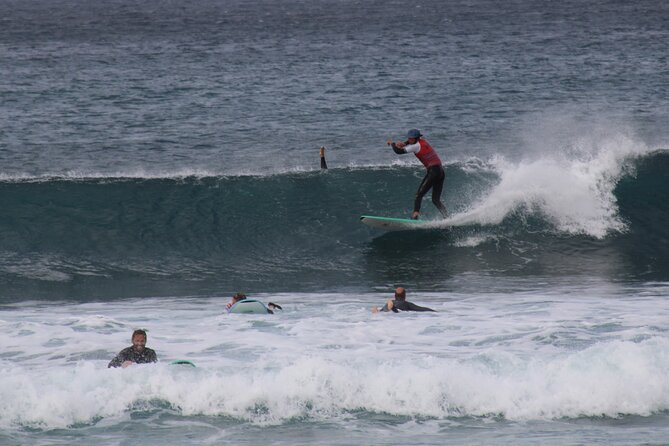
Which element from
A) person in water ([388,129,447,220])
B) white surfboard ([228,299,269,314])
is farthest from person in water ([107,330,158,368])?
person in water ([388,129,447,220])

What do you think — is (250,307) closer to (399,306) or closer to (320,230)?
(399,306)

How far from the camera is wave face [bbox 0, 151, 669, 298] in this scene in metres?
20.0

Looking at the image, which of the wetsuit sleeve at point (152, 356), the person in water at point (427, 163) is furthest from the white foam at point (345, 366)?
the person in water at point (427, 163)

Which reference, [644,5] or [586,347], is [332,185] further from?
[644,5]

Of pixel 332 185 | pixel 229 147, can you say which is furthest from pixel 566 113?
pixel 332 185

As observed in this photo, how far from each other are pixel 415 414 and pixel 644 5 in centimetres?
8060

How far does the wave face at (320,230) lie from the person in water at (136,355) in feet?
18.5

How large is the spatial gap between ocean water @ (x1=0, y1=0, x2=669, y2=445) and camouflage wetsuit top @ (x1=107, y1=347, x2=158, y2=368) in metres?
0.26

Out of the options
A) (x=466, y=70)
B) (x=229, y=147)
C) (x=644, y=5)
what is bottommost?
(x=229, y=147)

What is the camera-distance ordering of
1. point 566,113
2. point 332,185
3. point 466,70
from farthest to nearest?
1. point 466,70
2. point 566,113
3. point 332,185

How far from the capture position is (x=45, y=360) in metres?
13.8

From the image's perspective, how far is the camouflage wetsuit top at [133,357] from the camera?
516 inches

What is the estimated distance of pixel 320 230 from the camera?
74.1ft

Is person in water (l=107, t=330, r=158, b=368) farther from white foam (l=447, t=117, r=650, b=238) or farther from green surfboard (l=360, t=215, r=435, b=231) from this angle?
white foam (l=447, t=117, r=650, b=238)
